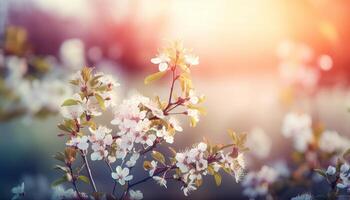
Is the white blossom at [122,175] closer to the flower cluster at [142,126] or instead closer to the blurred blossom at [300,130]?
the flower cluster at [142,126]

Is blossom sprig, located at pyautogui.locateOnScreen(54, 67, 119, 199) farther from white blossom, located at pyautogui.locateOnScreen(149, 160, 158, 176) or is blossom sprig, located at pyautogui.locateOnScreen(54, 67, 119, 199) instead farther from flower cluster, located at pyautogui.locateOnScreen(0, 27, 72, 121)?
flower cluster, located at pyautogui.locateOnScreen(0, 27, 72, 121)

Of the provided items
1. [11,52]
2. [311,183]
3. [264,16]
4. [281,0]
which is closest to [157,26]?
[264,16]

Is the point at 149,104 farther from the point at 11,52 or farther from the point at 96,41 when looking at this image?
the point at 96,41

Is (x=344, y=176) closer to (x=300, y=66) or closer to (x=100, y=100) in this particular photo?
(x=100, y=100)

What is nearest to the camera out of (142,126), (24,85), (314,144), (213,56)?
(142,126)

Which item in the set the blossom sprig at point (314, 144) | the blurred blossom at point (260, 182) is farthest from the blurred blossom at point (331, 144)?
the blurred blossom at point (260, 182)

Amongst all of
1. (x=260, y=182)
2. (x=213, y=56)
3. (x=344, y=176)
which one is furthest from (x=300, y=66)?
(x=213, y=56)

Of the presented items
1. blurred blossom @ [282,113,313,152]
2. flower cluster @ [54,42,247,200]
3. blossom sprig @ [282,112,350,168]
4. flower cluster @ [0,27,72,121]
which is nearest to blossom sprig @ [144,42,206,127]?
flower cluster @ [54,42,247,200]

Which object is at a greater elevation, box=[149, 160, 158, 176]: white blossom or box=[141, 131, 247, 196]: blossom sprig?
box=[149, 160, 158, 176]: white blossom
